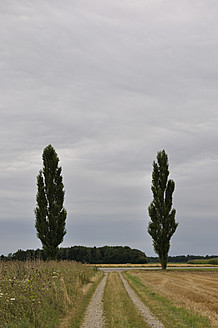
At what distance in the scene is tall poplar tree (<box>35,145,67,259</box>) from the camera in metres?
36.0

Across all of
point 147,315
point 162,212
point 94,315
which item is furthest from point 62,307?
point 162,212

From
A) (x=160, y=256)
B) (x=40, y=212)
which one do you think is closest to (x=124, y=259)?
(x=160, y=256)

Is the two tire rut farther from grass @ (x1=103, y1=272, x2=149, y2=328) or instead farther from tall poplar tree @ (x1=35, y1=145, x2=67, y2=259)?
tall poplar tree @ (x1=35, y1=145, x2=67, y2=259)

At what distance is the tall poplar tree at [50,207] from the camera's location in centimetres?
3600

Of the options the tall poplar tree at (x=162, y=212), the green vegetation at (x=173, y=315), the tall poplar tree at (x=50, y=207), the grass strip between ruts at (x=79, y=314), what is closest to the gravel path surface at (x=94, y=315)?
the grass strip between ruts at (x=79, y=314)

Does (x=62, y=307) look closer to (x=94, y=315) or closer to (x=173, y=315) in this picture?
(x=94, y=315)

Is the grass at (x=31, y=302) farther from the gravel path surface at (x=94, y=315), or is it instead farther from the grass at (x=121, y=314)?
the grass at (x=121, y=314)

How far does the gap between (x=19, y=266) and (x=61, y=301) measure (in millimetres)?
2037

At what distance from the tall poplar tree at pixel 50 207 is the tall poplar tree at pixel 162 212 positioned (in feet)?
40.8

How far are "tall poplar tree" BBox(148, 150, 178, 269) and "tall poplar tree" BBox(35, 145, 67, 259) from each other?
12.4m

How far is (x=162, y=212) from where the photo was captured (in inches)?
1730

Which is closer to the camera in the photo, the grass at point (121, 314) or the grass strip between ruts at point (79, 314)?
the grass at point (121, 314)

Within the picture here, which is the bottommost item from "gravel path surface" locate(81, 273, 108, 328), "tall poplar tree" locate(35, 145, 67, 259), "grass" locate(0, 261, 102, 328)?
"gravel path surface" locate(81, 273, 108, 328)

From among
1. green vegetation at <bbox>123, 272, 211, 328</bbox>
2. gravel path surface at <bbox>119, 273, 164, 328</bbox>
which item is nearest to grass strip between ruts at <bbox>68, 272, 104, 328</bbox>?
gravel path surface at <bbox>119, 273, 164, 328</bbox>
